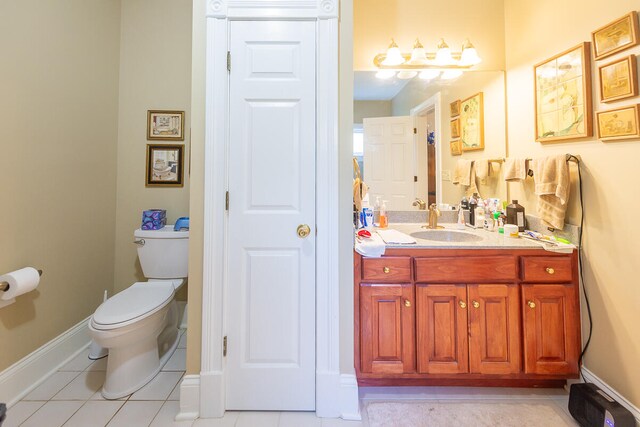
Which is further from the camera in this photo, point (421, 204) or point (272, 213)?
point (421, 204)

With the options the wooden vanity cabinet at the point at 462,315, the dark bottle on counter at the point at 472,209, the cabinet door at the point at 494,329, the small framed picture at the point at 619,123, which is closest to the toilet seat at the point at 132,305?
the wooden vanity cabinet at the point at 462,315

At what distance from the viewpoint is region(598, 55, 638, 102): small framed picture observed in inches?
54.1

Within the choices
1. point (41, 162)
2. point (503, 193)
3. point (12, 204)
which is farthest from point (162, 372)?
point (503, 193)

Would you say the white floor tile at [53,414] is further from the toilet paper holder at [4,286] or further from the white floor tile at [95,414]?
the toilet paper holder at [4,286]

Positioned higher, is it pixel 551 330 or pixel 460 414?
pixel 551 330

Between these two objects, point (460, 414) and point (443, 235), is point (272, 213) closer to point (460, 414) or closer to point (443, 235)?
point (443, 235)

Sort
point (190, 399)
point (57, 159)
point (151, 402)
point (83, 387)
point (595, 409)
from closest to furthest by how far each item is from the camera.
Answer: point (595, 409) → point (190, 399) → point (151, 402) → point (83, 387) → point (57, 159)

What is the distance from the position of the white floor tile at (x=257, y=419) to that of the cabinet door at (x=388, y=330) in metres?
0.53

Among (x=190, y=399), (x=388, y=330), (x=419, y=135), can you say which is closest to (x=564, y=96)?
(x=419, y=135)

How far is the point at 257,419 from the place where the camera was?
148 cm

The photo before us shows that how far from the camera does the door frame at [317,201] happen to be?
1489mm

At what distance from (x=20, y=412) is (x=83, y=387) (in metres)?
0.26

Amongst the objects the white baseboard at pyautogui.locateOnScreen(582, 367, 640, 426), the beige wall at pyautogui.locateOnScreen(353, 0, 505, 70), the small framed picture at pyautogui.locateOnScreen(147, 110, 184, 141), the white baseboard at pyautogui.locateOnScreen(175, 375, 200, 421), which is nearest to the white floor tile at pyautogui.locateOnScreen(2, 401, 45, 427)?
the white baseboard at pyautogui.locateOnScreen(175, 375, 200, 421)

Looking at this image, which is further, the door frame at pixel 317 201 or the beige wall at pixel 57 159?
the beige wall at pixel 57 159
